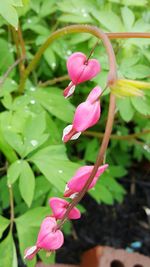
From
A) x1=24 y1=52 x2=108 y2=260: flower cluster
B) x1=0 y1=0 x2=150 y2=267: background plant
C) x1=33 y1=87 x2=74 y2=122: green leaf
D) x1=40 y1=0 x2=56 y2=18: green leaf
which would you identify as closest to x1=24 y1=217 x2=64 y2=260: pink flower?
x1=24 y1=52 x2=108 y2=260: flower cluster

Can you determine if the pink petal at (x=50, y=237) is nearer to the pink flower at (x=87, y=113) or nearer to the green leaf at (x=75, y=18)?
the pink flower at (x=87, y=113)

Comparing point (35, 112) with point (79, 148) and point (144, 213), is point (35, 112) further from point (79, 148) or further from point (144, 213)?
point (144, 213)

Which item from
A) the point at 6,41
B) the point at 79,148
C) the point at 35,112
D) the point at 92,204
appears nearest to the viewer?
the point at 35,112

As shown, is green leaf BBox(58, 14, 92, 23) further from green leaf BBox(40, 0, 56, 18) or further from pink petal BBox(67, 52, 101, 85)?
pink petal BBox(67, 52, 101, 85)

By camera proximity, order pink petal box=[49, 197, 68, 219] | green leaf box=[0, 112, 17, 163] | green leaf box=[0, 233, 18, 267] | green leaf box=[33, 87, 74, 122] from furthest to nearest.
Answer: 1. green leaf box=[33, 87, 74, 122]
2. green leaf box=[0, 112, 17, 163]
3. green leaf box=[0, 233, 18, 267]
4. pink petal box=[49, 197, 68, 219]

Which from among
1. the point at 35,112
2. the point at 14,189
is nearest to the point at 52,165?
the point at 35,112

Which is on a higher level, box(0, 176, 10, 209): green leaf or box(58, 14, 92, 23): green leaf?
box(58, 14, 92, 23): green leaf
